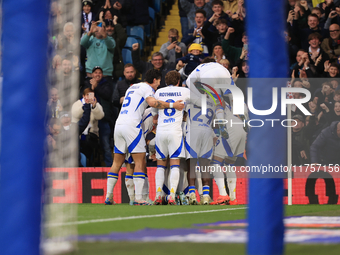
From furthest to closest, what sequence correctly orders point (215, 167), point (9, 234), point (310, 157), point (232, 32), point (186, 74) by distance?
point (232, 32)
point (186, 74)
point (310, 157)
point (215, 167)
point (9, 234)

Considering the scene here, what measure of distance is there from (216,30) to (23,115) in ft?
36.6

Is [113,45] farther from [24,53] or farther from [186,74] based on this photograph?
[24,53]

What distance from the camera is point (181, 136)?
9539 mm

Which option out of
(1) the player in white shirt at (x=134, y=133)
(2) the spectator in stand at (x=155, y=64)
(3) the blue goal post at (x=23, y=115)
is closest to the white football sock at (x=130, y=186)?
(1) the player in white shirt at (x=134, y=133)

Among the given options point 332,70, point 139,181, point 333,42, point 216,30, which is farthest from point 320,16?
point 139,181

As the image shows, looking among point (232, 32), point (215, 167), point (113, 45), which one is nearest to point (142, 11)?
point (113, 45)

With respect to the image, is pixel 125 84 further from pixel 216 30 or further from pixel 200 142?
pixel 200 142

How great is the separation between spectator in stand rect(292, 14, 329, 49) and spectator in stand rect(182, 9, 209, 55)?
2.30 metres

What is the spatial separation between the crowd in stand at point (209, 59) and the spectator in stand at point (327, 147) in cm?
2

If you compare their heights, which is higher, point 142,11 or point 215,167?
point 142,11

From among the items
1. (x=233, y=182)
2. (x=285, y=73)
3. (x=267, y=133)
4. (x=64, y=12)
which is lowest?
(x=233, y=182)

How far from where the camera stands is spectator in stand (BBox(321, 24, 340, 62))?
1227 cm

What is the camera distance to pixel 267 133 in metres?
2.64

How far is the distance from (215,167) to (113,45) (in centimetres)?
490
